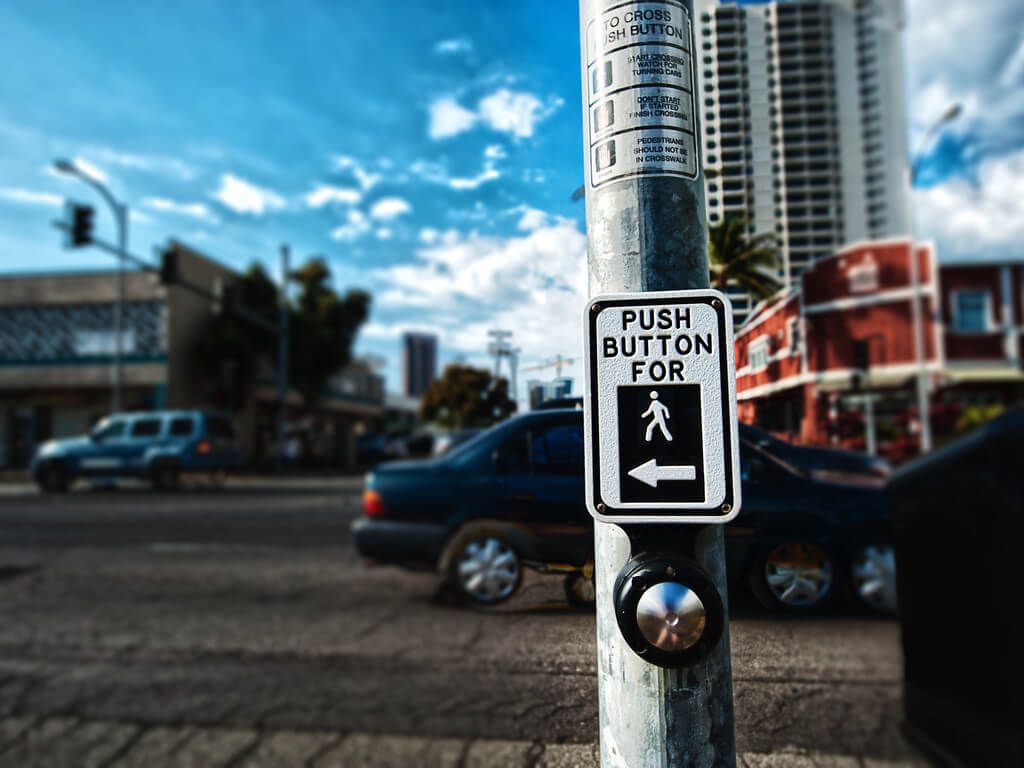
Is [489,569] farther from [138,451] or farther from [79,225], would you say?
[138,451]

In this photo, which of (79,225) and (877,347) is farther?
(79,225)

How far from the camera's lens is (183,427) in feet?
49.9

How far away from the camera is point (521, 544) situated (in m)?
0.93

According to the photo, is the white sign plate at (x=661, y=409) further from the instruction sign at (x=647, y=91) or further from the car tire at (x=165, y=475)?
the car tire at (x=165, y=475)

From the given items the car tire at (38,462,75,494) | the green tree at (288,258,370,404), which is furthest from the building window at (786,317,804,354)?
the green tree at (288,258,370,404)

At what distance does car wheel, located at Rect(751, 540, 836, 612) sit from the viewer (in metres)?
0.81

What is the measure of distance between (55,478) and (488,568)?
17.9m

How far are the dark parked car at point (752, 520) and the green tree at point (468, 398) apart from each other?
0.04 m

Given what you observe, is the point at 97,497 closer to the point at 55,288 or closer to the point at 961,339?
the point at 55,288

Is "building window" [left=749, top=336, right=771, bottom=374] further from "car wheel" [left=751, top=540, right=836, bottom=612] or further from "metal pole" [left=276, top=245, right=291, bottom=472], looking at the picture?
"metal pole" [left=276, top=245, right=291, bottom=472]

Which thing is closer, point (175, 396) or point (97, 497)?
point (97, 497)

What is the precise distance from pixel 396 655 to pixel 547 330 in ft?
12.8

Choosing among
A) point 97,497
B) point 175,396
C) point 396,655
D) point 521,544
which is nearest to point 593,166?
point 521,544

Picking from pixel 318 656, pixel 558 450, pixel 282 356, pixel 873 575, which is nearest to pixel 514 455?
pixel 558 450
